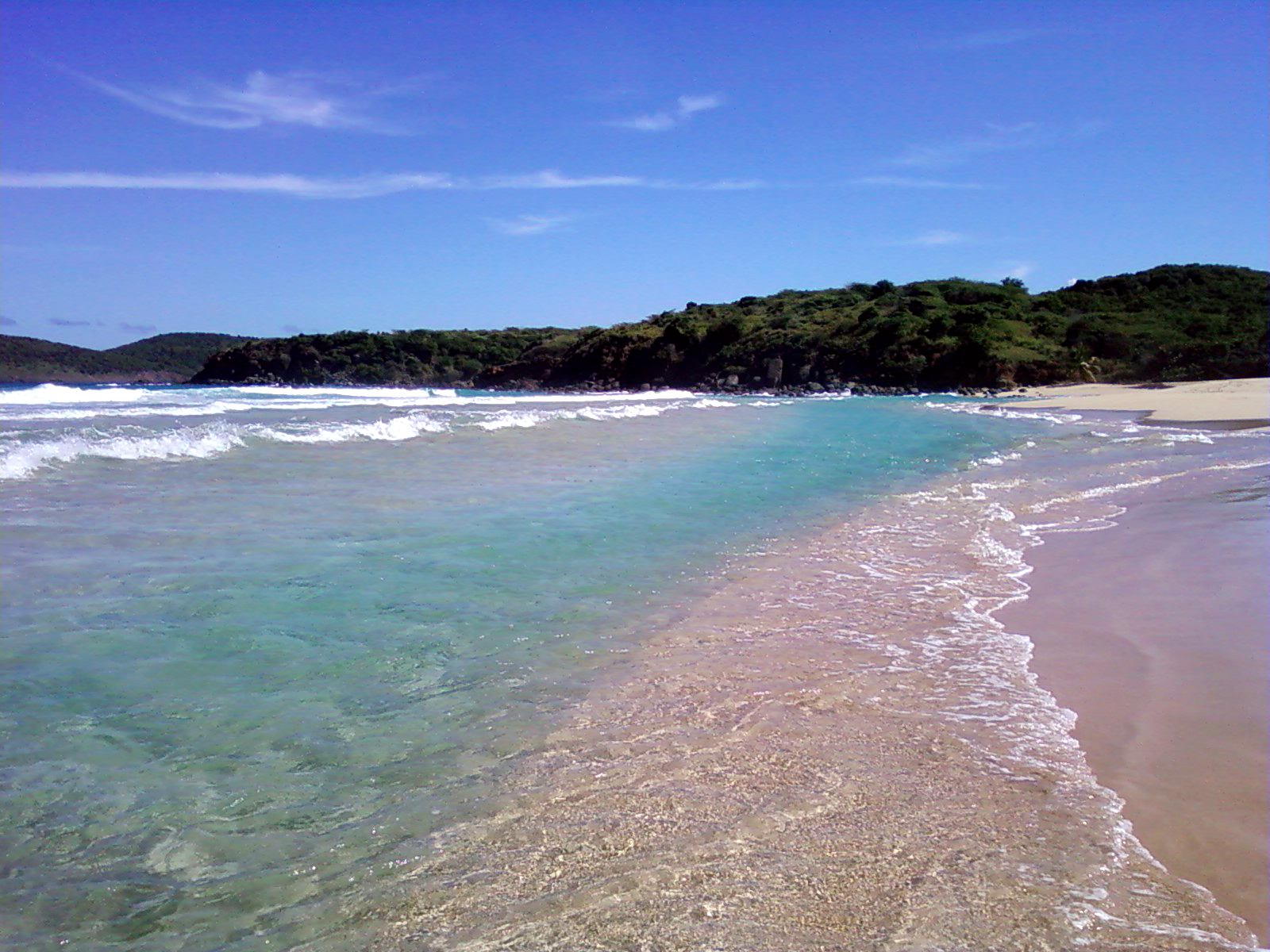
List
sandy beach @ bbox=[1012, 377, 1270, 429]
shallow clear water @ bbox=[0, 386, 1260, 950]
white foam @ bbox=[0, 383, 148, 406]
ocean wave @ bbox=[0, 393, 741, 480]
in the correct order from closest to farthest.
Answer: shallow clear water @ bbox=[0, 386, 1260, 950] → ocean wave @ bbox=[0, 393, 741, 480] → sandy beach @ bbox=[1012, 377, 1270, 429] → white foam @ bbox=[0, 383, 148, 406]

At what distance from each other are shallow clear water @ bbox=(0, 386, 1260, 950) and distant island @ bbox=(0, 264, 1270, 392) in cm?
4042

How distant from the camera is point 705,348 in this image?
7425 cm

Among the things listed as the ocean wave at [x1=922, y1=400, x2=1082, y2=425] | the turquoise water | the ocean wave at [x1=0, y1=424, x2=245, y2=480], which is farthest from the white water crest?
the ocean wave at [x1=922, y1=400, x2=1082, y2=425]

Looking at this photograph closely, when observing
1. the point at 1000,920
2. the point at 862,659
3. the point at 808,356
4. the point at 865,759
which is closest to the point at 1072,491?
the point at 862,659

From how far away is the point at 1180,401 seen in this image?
2970 cm

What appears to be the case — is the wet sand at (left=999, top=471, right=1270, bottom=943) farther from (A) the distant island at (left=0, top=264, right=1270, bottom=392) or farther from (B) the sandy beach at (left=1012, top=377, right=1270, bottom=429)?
(A) the distant island at (left=0, top=264, right=1270, bottom=392)

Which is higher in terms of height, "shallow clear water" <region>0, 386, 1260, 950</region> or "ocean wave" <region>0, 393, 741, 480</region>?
"ocean wave" <region>0, 393, 741, 480</region>

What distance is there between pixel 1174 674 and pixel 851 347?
61645 mm

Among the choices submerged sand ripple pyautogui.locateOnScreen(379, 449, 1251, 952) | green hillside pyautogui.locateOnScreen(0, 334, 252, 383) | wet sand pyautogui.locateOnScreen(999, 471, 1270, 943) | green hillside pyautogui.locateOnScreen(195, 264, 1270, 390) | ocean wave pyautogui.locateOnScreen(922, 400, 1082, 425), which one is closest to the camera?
submerged sand ripple pyautogui.locateOnScreen(379, 449, 1251, 952)

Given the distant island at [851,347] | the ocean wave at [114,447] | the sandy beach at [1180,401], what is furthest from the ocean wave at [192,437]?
the distant island at [851,347]

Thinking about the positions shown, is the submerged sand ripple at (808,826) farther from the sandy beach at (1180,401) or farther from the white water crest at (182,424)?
the sandy beach at (1180,401)

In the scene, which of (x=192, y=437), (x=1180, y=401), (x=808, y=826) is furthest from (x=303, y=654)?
(x=1180, y=401)

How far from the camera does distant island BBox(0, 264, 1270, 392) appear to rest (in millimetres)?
49750

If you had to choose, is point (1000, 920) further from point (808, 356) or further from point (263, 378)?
point (263, 378)
